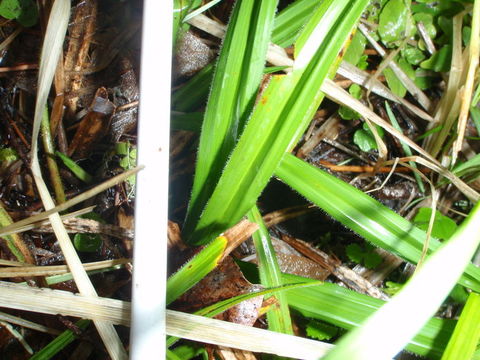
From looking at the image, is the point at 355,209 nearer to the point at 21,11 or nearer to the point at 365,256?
the point at 365,256

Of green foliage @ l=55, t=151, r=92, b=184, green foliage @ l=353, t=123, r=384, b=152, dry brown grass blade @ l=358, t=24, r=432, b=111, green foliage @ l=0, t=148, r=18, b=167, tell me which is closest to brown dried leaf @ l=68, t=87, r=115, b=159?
green foliage @ l=55, t=151, r=92, b=184

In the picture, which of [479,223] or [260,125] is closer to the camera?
[479,223]

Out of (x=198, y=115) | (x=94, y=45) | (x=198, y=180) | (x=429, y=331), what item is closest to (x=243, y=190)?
(x=198, y=180)

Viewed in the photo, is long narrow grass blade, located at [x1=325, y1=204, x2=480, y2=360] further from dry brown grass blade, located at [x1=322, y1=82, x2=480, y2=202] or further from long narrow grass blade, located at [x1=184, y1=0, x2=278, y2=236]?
dry brown grass blade, located at [x1=322, y1=82, x2=480, y2=202]

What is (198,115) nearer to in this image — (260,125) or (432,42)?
(260,125)

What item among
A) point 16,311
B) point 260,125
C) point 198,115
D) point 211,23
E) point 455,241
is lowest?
point 455,241

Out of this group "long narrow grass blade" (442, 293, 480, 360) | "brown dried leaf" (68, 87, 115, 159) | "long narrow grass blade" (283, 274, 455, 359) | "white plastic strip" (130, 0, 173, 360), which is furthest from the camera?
"brown dried leaf" (68, 87, 115, 159)

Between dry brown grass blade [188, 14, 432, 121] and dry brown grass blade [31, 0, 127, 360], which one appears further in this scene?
dry brown grass blade [188, 14, 432, 121]
